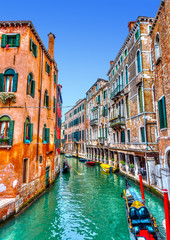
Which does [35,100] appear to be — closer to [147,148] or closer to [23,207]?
[23,207]

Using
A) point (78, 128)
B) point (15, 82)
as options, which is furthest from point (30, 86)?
point (78, 128)

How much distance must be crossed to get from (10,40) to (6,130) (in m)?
6.06

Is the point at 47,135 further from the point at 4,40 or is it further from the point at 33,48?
the point at 4,40

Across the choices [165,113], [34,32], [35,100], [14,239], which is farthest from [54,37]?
[14,239]

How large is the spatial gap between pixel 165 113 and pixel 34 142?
29.0 ft

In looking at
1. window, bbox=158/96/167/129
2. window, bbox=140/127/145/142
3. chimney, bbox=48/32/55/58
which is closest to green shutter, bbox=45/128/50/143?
chimney, bbox=48/32/55/58

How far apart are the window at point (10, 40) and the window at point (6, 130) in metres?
4.73

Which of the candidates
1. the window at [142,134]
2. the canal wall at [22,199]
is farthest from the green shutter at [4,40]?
the window at [142,134]

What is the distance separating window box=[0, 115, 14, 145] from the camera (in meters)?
9.50

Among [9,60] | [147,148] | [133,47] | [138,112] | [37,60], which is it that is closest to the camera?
[9,60]

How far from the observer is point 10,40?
11031 mm

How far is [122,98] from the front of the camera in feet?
65.7

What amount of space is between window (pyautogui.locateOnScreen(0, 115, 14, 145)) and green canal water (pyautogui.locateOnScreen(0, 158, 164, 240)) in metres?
4.16

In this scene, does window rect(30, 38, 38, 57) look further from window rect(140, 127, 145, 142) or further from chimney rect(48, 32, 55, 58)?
window rect(140, 127, 145, 142)
